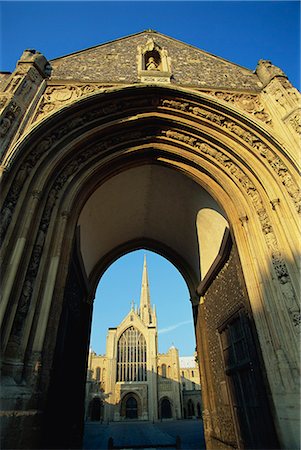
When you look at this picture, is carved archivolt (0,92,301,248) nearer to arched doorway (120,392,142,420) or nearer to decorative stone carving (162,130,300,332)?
decorative stone carving (162,130,300,332)

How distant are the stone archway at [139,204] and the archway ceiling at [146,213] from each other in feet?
0.19

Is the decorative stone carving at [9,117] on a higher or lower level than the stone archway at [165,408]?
higher

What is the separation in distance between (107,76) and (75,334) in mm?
5844

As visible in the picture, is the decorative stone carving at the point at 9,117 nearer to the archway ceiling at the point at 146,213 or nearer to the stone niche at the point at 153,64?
the archway ceiling at the point at 146,213

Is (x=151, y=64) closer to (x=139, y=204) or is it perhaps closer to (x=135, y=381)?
(x=139, y=204)

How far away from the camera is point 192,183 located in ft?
21.3

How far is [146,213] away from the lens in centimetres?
805

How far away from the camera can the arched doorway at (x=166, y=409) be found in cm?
3919

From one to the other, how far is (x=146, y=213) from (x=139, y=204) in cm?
50

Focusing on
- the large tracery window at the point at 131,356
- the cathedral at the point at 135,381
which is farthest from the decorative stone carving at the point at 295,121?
the large tracery window at the point at 131,356

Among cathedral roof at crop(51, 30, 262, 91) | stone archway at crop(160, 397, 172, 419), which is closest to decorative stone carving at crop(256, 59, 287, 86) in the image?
cathedral roof at crop(51, 30, 262, 91)

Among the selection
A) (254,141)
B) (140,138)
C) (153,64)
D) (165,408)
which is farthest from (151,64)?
(165,408)

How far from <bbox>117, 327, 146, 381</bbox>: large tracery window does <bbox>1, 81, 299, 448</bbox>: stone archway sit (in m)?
39.8

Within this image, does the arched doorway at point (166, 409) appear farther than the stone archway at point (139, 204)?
Yes
